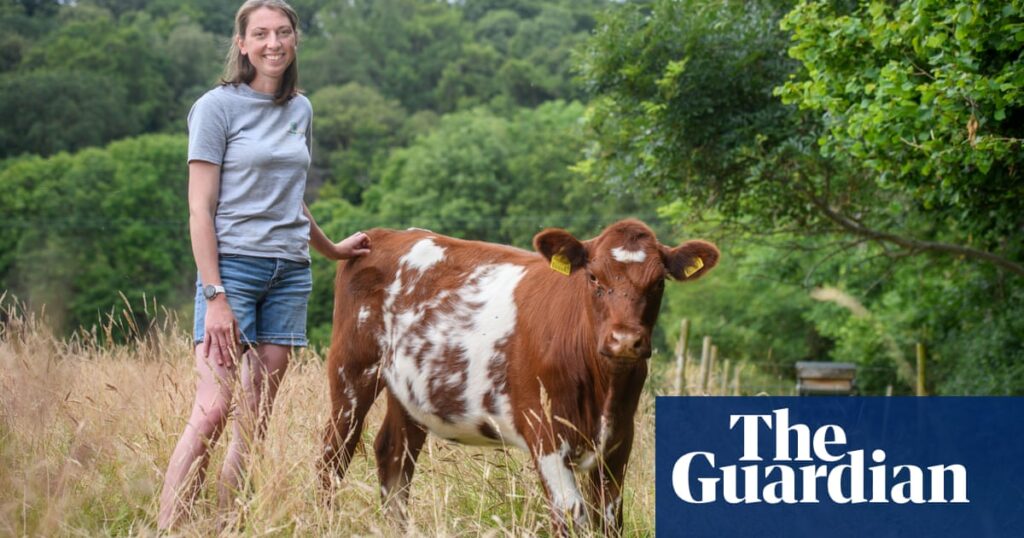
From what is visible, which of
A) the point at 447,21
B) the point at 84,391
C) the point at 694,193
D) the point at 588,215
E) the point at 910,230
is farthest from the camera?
the point at 447,21

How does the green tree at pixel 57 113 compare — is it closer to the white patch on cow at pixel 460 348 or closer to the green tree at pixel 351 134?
the green tree at pixel 351 134

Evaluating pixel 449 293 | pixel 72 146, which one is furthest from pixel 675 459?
pixel 72 146

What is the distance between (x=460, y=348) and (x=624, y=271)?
42.9 inches

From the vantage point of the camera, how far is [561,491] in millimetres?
4809

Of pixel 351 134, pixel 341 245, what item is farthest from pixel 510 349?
pixel 351 134

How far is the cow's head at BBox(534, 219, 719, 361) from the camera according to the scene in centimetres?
465

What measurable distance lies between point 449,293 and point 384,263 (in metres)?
0.45

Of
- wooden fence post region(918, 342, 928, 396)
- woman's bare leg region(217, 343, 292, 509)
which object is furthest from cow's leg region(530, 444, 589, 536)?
wooden fence post region(918, 342, 928, 396)

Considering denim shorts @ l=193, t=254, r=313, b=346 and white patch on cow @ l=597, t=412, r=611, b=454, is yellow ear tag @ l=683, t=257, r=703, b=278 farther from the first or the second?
denim shorts @ l=193, t=254, r=313, b=346

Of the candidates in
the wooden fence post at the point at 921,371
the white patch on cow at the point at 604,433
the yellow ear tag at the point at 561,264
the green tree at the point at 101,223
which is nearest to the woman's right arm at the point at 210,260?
the yellow ear tag at the point at 561,264

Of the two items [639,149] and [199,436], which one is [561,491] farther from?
[639,149]

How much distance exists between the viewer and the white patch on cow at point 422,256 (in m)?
5.99

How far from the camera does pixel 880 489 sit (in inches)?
178

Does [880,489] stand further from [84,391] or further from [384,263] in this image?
[84,391]
